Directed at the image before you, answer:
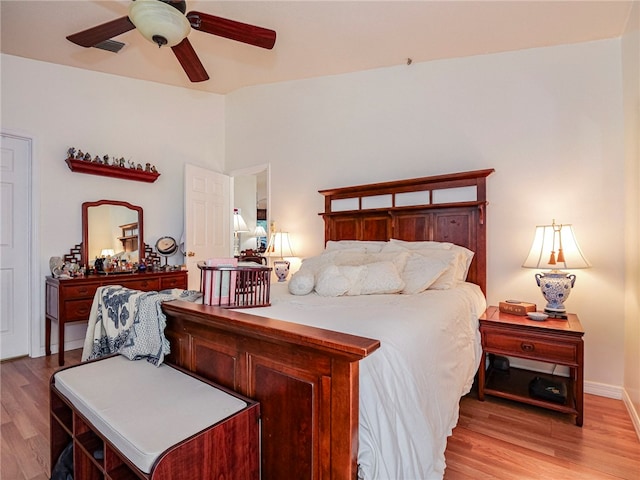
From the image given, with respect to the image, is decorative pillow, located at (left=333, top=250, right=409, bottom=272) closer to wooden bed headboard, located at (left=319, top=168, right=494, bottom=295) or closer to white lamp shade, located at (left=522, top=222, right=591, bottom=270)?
wooden bed headboard, located at (left=319, top=168, right=494, bottom=295)

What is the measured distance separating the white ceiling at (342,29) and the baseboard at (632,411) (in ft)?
8.37

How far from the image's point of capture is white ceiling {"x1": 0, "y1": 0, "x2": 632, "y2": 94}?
231 cm

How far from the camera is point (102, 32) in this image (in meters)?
2.04

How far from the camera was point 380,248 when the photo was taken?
2992 millimetres

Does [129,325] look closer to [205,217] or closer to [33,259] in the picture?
[33,259]

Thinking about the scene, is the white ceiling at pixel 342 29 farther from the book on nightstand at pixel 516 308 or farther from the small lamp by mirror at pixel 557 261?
the book on nightstand at pixel 516 308

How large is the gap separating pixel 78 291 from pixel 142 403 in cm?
243

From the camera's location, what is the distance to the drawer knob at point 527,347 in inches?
84.7

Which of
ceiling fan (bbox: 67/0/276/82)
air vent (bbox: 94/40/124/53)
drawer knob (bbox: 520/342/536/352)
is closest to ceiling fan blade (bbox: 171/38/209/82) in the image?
ceiling fan (bbox: 67/0/276/82)

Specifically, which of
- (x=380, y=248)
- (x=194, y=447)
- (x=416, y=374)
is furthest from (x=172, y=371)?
(x=380, y=248)

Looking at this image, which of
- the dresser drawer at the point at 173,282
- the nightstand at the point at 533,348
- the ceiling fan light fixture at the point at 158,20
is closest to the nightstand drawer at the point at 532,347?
the nightstand at the point at 533,348

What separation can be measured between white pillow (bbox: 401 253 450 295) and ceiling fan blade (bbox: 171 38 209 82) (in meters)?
2.10

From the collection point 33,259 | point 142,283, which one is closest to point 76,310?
point 142,283

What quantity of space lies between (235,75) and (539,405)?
14.0 ft
